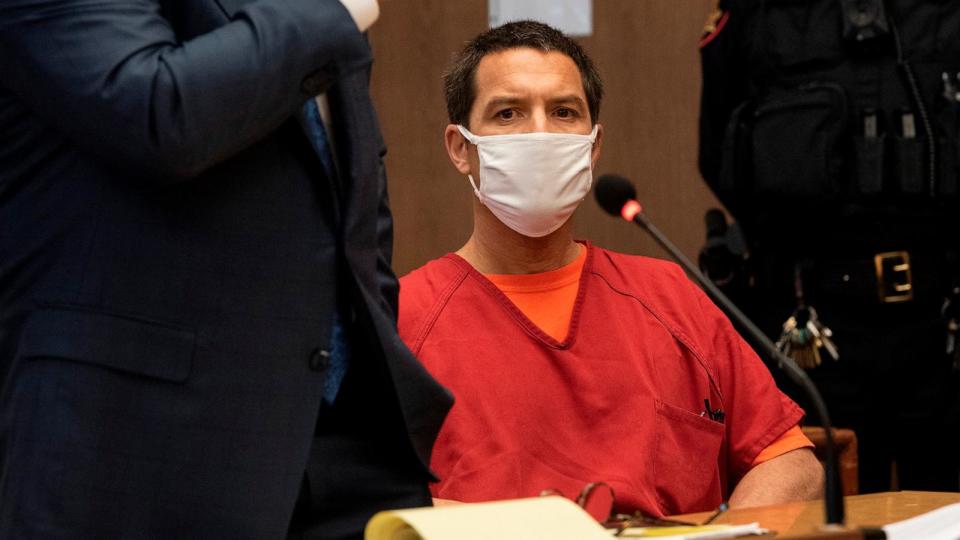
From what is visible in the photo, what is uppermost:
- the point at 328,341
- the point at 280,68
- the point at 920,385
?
the point at 280,68

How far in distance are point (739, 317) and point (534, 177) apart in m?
0.90

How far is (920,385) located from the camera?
2986 mm

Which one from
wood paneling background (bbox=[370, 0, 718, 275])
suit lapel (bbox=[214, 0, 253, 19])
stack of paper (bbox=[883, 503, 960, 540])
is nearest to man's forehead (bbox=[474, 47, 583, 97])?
suit lapel (bbox=[214, 0, 253, 19])

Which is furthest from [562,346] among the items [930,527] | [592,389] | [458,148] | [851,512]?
[930,527]

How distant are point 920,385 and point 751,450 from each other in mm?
951

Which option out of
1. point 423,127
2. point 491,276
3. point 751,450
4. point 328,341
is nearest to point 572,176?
point 491,276

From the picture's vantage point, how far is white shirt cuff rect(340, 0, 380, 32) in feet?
4.63

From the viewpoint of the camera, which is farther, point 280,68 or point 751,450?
point 751,450

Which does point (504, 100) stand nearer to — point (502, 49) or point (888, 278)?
point (502, 49)

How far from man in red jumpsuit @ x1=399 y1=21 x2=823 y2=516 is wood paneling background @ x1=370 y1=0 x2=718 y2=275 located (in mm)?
1345

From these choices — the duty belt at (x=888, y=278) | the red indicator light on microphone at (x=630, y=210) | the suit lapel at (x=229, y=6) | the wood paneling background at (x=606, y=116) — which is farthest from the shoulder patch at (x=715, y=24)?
the suit lapel at (x=229, y=6)

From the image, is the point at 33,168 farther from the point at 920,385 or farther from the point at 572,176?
the point at 920,385

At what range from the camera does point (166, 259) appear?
4.52ft

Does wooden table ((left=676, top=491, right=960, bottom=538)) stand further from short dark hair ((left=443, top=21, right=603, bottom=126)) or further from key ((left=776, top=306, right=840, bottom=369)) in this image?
key ((left=776, top=306, right=840, bottom=369))
